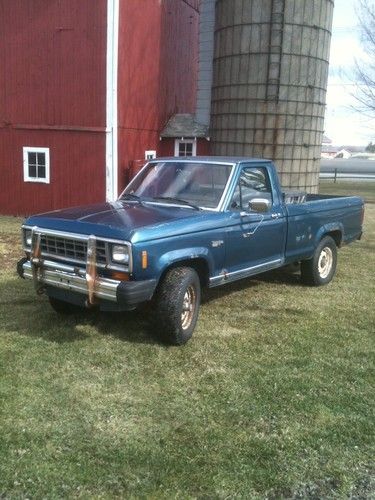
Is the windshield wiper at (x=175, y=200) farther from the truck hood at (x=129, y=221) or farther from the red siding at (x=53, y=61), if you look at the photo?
the red siding at (x=53, y=61)

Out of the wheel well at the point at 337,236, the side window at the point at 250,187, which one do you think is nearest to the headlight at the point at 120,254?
the side window at the point at 250,187

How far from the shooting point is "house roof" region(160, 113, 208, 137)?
630 inches

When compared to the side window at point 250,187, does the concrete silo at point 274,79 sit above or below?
above

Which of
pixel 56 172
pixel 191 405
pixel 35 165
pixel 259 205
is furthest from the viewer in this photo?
pixel 35 165

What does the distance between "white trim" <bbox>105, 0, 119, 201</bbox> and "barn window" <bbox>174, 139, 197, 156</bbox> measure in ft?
10.1

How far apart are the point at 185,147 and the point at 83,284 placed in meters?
12.3

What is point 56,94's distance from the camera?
14047 mm

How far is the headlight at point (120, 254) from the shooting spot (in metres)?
4.55

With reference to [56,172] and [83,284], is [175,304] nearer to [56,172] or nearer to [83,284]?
[83,284]

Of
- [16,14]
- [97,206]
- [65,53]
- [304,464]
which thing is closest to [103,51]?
[65,53]

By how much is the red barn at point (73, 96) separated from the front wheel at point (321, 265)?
7719mm

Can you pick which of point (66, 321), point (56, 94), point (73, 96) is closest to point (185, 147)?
point (73, 96)

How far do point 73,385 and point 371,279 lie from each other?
214 inches

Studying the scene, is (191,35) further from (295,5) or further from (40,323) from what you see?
(40,323)
